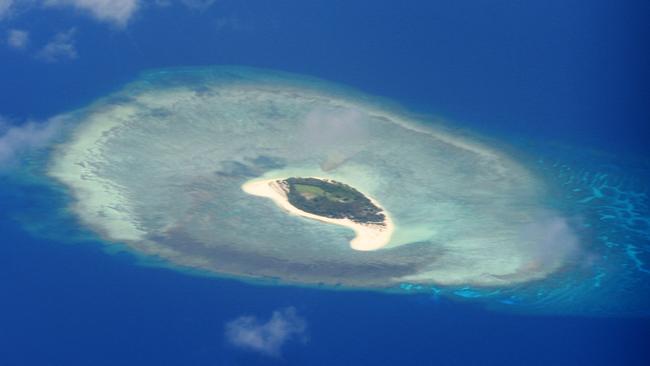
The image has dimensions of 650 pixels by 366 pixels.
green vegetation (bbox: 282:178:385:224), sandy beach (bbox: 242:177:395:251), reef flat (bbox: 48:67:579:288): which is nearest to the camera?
reef flat (bbox: 48:67:579:288)

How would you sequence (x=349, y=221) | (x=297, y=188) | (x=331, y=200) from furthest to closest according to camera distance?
(x=297, y=188) → (x=331, y=200) → (x=349, y=221)

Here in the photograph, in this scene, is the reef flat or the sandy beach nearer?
the reef flat

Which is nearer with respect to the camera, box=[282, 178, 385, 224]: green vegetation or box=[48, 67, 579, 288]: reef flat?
box=[48, 67, 579, 288]: reef flat

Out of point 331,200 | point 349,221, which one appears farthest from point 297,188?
point 349,221

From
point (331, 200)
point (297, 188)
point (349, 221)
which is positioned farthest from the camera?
point (297, 188)

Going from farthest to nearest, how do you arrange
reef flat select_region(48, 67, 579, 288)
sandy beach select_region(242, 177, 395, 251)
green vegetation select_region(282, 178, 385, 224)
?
1. green vegetation select_region(282, 178, 385, 224)
2. sandy beach select_region(242, 177, 395, 251)
3. reef flat select_region(48, 67, 579, 288)

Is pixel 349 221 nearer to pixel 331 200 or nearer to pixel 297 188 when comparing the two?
pixel 331 200

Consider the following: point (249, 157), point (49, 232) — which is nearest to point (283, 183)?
point (249, 157)
